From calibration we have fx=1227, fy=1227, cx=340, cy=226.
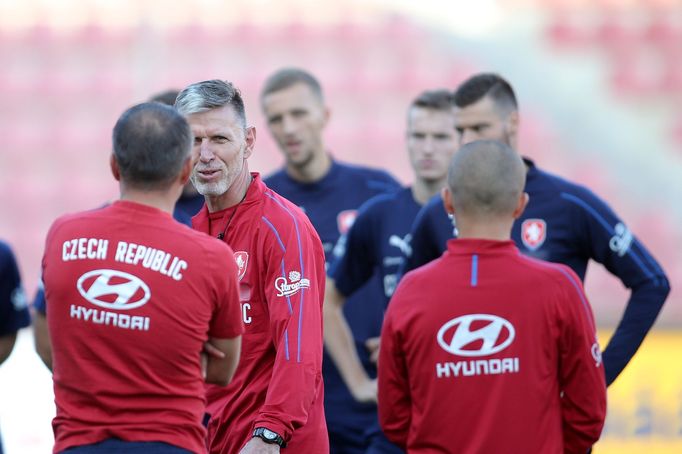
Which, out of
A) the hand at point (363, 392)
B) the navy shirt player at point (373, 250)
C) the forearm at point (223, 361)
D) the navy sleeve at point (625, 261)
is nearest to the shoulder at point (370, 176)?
the navy shirt player at point (373, 250)

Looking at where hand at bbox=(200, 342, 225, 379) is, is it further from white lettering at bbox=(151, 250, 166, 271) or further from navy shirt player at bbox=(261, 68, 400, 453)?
navy shirt player at bbox=(261, 68, 400, 453)

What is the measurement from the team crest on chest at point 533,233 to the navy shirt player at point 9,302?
2.10m

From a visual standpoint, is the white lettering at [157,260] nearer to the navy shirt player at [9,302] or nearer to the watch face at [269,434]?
the watch face at [269,434]

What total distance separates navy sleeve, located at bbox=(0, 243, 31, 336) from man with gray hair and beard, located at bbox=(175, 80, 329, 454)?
4.15ft

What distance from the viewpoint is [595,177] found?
10484 millimetres

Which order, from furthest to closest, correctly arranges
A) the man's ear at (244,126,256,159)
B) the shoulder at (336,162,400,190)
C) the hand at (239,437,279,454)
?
the shoulder at (336,162,400,190) < the man's ear at (244,126,256,159) < the hand at (239,437,279,454)

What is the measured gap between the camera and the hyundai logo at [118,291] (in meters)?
3.24

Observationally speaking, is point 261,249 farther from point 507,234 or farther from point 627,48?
point 627,48

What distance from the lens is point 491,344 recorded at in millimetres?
3635

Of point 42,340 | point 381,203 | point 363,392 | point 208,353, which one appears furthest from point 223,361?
point 381,203

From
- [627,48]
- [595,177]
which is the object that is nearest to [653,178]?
[595,177]

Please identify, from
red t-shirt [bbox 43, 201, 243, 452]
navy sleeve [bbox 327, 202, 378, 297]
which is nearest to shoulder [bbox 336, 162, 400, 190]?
navy sleeve [bbox 327, 202, 378, 297]

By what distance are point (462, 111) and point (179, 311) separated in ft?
7.58

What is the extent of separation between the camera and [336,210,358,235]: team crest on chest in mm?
6324
